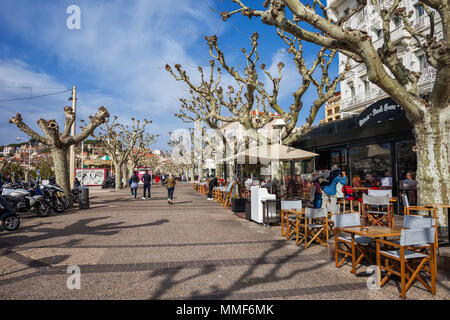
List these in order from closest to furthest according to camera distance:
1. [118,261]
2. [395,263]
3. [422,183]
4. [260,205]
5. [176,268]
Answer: [395,263] → [176,268] → [118,261] → [422,183] → [260,205]

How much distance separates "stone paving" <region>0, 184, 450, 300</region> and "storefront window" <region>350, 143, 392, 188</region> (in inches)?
211

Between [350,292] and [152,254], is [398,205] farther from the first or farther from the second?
[152,254]

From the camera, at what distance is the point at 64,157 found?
45.7 feet

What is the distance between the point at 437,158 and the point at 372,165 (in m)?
5.65

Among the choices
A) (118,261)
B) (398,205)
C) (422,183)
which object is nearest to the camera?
(118,261)

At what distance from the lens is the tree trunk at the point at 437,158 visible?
19.4 ft

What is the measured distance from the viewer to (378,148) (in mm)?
11031

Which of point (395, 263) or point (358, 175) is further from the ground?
point (358, 175)

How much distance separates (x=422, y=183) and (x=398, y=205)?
430 cm

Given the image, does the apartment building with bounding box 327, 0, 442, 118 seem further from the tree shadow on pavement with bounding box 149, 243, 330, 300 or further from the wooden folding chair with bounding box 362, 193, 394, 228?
the tree shadow on pavement with bounding box 149, 243, 330, 300

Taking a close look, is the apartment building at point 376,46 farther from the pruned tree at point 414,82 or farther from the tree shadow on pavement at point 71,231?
the tree shadow on pavement at point 71,231

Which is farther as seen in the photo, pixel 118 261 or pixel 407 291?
pixel 118 261

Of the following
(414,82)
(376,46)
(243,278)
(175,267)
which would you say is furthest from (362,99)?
(175,267)
